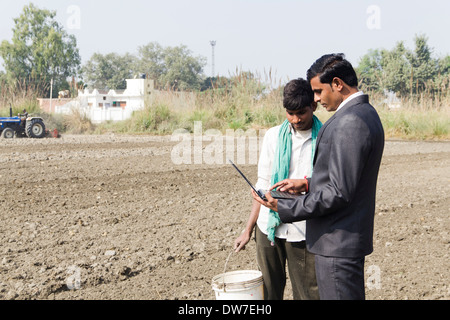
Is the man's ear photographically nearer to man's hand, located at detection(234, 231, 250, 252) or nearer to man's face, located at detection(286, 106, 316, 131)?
man's face, located at detection(286, 106, 316, 131)

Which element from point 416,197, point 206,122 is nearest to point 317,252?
point 416,197

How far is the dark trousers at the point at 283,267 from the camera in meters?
3.21

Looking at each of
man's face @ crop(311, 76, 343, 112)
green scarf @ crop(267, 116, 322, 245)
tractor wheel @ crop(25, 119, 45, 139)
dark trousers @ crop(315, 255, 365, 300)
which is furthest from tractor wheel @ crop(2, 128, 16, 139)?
dark trousers @ crop(315, 255, 365, 300)

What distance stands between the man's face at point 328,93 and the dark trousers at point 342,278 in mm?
755

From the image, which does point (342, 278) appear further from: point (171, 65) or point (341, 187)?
point (171, 65)

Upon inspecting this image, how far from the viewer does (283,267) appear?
3.40 m

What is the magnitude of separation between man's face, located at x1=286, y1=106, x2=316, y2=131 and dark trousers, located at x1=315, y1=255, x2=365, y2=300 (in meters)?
1.06

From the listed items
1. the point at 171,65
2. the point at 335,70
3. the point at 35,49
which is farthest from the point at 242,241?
the point at 171,65

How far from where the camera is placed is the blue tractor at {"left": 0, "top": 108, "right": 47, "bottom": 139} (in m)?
19.7

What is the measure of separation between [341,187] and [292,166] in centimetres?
103

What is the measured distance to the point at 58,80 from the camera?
63406mm

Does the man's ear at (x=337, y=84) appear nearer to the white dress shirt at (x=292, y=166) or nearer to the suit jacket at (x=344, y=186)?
the suit jacket at (x=344, y=186)

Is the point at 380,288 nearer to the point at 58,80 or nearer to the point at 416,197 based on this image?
the point at 416,197
